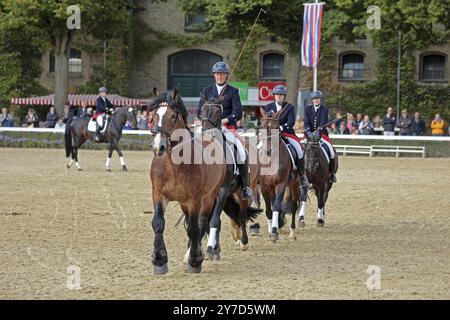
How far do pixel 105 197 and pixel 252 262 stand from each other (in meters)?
9.46

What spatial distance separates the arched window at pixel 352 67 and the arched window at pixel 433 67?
349 centimetres

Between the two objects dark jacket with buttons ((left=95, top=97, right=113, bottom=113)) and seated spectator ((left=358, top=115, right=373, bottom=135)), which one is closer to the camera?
dark jacket with buttons ((left=95, top=97, right=113, bottom=113))

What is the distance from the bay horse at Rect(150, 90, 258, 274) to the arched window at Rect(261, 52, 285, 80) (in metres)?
42.9

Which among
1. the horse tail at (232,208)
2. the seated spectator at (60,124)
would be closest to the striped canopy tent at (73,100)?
the seated spectator at (60,124)

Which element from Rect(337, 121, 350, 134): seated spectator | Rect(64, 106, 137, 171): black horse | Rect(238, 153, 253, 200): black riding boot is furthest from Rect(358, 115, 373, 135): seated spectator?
Rect(238, 153, 253, 200): black riding boot

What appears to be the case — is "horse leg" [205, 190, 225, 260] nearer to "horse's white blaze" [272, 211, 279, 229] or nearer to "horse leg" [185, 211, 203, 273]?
"horse leg" [185, 211, 203, 273]

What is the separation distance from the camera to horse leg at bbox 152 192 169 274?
38.6ft

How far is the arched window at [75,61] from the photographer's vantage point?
55938 millimetres

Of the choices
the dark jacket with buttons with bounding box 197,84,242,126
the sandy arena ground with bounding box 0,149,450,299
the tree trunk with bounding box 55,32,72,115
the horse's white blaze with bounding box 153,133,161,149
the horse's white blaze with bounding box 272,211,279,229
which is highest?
the tree trunk with bounding box 55,32,72,115

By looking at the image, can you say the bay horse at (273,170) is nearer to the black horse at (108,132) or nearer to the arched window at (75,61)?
the black horse at (108,132)

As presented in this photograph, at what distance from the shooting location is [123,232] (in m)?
16.1

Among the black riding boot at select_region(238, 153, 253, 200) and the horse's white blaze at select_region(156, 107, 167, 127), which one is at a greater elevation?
the horse's white blaze at select_region(156, 107, 167, 127)

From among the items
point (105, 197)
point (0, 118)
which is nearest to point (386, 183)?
point (105, 197)

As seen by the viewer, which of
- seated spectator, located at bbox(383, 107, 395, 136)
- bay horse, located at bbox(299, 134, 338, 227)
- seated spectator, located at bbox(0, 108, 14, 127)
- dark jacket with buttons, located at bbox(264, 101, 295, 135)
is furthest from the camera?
seated spectator, located at bbox(0, 108, 14, 127)
